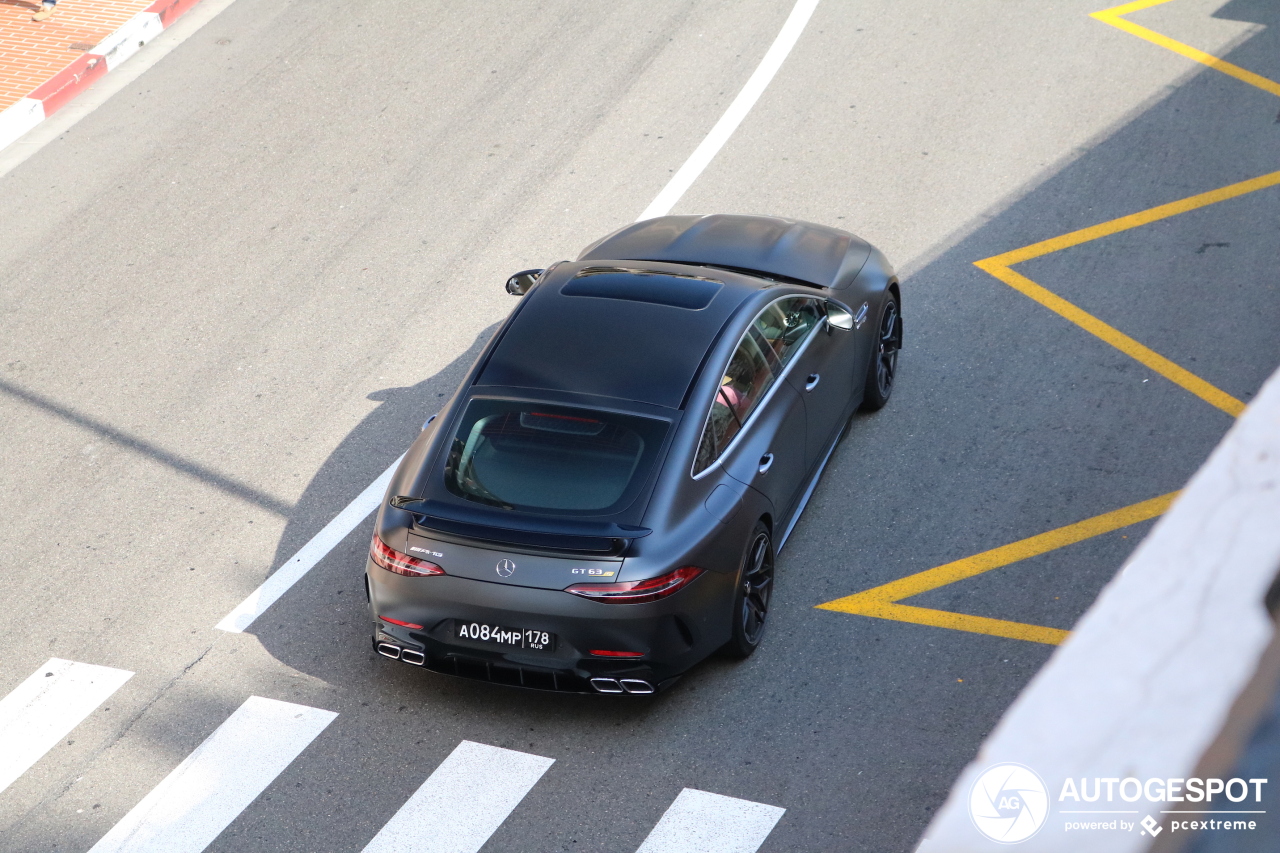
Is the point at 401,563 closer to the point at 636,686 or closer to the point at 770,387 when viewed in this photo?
the point at 636,686

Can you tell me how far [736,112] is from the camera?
12.2 metres

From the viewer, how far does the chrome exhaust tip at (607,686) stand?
20.0ft

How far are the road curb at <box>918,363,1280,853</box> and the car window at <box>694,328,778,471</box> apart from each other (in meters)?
4.83

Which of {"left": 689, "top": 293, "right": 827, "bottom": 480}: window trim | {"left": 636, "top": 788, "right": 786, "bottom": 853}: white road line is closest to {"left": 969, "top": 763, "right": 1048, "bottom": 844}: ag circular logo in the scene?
{"left": 636, "top": 788, "right": 786, "bottom": 853}: white road line

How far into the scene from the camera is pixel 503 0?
14.5 metres

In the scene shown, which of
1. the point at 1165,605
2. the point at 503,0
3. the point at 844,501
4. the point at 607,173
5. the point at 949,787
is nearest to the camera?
the point at 1165,605

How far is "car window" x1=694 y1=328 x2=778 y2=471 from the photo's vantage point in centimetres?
643

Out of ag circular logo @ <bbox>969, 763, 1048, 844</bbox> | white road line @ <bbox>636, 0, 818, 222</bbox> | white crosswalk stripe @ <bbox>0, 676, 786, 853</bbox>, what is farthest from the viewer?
white road line @ <bbox>636, 0, 818, 222</bbox>

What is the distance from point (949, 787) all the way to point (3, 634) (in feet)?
16.9


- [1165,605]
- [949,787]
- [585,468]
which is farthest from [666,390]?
[1165,605]

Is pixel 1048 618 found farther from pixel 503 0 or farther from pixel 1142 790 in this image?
pixel 503 0

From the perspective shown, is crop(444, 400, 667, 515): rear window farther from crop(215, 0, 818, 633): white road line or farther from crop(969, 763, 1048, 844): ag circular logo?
crop(969, 763, 1048, 844): ag circular logo

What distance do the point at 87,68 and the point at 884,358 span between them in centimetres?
946

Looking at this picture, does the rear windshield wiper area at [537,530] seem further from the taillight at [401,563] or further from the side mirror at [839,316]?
the side mirror at [839,316]
